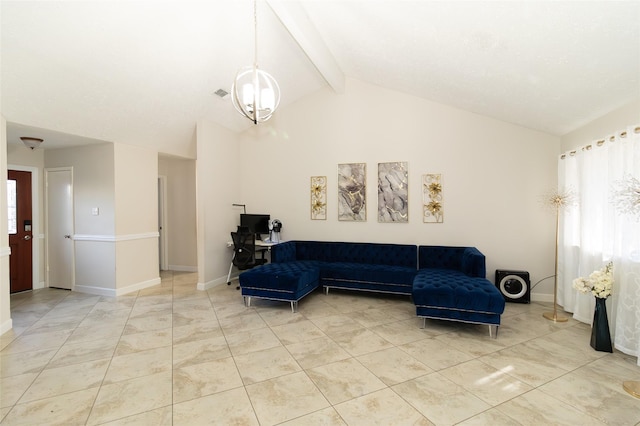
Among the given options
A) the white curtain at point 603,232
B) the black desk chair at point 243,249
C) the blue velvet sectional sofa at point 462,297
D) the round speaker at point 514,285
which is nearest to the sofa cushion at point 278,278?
the black desk chair at point 243,249

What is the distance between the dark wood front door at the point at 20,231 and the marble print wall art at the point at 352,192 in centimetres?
545

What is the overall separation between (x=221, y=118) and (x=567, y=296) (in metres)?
5.96

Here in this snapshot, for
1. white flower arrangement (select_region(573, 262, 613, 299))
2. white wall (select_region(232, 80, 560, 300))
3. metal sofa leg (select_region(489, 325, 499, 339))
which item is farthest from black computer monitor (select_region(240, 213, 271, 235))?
white flower arrangement (select_region(573, 262, 613, 299))

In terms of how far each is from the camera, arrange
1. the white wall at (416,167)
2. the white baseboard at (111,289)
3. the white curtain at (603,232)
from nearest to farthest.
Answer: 1. the white curtain at (603,232)
2. the white wall at (416,167)
3. the white baseboard at (111,289)

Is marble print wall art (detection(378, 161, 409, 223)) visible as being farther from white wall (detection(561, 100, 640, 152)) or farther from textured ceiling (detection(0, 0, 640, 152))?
white wall (detection(561, 100, 640, 152))

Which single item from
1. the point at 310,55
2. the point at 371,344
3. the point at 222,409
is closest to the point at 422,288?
the point at 371,344

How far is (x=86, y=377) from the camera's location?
2.44m

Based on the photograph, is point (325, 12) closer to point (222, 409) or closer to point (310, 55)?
point (310, 55)

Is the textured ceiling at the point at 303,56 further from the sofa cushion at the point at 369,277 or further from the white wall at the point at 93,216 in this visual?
the sofa cushion at the point at 369,277

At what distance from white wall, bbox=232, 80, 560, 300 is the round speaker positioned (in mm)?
327

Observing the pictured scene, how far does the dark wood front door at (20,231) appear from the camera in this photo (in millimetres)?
4922

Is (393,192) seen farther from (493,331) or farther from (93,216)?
(93,216)

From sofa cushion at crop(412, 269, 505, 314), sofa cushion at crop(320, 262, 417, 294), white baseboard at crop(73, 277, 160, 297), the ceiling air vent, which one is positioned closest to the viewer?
sofa cushion at crop(412, 269, 505, 314)

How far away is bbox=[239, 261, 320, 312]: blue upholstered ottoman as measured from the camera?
13.0ft
